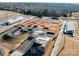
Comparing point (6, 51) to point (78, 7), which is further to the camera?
point (78, 7)

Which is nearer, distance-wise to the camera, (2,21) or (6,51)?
(6,51)

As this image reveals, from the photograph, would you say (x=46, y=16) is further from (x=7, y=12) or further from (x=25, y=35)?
(x=7, y=12)

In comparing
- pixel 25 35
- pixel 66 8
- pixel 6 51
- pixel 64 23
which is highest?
pixel 66 8

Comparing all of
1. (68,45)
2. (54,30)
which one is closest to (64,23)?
(54,30)

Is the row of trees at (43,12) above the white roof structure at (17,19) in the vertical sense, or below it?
above

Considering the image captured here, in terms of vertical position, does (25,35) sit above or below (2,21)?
below

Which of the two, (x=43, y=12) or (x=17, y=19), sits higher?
(x=43, y=12)

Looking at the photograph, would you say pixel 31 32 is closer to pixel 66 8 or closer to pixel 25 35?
pixel 25 35

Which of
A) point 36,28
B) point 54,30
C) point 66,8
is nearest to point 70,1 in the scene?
point 66,8

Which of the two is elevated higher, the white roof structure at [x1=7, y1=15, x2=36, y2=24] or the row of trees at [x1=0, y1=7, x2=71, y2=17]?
the row of trees at [x1=0, y1=7, x2=71, y2=17]
